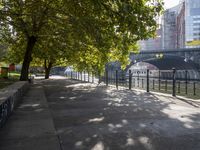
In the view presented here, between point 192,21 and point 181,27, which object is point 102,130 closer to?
point 192,21

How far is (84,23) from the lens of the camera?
16.2 meters

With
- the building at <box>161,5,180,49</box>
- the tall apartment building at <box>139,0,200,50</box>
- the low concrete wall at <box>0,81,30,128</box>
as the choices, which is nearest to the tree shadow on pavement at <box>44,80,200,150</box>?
the low concrete wall at <box>0,81,30,128</box>

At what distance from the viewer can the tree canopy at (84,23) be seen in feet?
47.5

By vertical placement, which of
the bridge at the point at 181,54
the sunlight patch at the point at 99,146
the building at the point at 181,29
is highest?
the building at the point at 181,29

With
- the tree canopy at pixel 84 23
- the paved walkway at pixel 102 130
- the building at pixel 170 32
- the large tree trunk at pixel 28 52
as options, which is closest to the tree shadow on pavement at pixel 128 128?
the paved walkway at pixel 102 130

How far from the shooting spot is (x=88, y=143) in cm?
604

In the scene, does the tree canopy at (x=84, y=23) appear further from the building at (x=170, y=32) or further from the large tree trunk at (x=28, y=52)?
the building at (x=170, y=32)

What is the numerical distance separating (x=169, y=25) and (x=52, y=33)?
151 m

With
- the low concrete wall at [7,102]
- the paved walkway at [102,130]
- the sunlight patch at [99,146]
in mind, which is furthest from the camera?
the low concrete wall at [7,102]

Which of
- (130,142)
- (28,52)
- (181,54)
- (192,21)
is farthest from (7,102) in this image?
(192,21)

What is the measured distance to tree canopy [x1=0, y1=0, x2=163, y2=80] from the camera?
14484 mm

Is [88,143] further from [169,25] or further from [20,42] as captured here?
[169,25]

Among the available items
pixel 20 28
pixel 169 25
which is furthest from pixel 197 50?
pixel 169 25

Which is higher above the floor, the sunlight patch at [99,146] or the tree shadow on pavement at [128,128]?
the tree shadow on pavement at [128,128]
